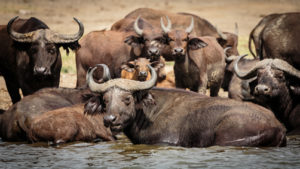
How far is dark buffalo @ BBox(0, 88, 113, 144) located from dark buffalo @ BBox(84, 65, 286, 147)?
0.67 meters

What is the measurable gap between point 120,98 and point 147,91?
56 centimetres

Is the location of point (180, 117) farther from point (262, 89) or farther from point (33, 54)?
point (33, 54)

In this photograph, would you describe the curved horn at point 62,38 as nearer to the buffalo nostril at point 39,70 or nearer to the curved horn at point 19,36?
the curved horn at point 19,36

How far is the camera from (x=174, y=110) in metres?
8.24

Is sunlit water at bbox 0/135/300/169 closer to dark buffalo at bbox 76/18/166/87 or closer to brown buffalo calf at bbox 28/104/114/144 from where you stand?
brown buffalo calf at bbox 28/104/114/144

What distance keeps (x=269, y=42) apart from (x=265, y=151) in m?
4.84

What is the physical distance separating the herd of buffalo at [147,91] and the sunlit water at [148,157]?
198mm

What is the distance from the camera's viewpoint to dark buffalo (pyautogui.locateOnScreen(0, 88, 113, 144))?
8.52 meters

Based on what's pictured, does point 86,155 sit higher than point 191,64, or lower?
lower

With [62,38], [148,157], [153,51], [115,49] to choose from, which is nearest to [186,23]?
[115,49]

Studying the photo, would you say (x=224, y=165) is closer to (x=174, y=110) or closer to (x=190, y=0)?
(x=174, y=110)

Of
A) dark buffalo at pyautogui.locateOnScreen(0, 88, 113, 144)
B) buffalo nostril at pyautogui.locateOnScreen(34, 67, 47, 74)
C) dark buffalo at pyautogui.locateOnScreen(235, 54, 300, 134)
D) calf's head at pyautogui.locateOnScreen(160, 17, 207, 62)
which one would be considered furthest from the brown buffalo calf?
calf's head at pyautogui.locateOnScreen(160, 17, 207, 62)

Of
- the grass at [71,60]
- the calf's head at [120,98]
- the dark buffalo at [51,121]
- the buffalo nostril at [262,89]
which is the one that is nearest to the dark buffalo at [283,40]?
the buffalo nostril at [262,89]

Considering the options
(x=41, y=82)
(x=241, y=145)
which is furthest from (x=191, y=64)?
(x=241, y=145)
